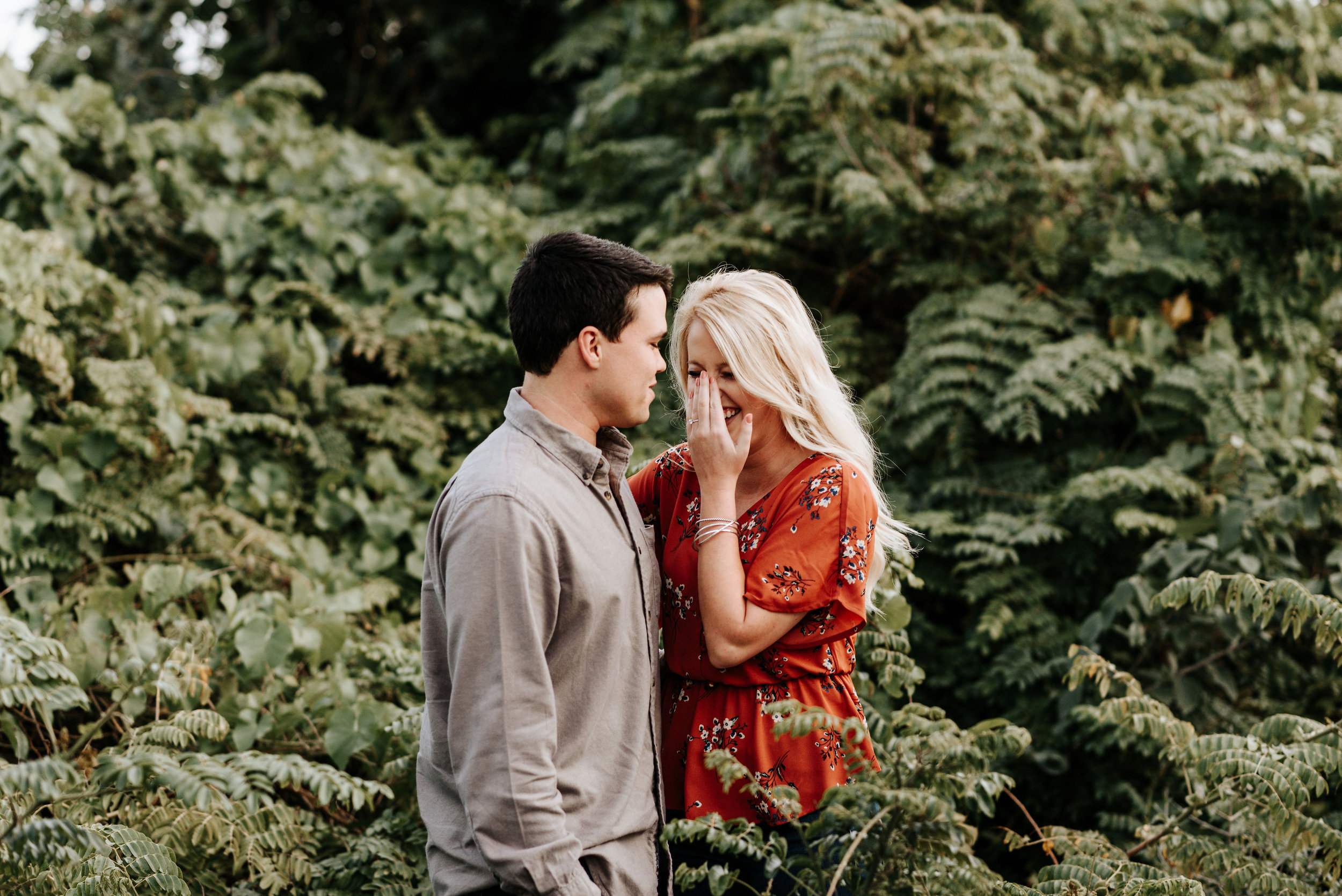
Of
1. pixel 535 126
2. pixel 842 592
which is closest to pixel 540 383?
pixel 842 592

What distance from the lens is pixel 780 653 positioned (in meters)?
2.23

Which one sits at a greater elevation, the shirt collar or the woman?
the shirt collar

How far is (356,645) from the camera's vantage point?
348cm

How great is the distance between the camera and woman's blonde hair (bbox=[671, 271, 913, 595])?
7.59 feet

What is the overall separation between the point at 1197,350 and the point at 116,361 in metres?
4.78

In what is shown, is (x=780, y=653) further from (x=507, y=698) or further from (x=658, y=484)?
(x=507, y=698)

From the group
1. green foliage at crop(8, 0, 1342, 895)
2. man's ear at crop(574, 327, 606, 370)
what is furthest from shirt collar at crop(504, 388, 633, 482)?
green foliage at crop(8, 0, 1342, 895)

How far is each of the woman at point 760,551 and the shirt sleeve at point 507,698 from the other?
0.45 m

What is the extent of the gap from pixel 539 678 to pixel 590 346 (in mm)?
679

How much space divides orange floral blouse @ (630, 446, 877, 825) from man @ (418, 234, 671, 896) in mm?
139

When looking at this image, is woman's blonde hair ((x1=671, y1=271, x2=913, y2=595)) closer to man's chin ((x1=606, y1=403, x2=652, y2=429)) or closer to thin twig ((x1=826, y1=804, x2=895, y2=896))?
man's chin ((x1=606, y1=403, x2=652, y2=429))

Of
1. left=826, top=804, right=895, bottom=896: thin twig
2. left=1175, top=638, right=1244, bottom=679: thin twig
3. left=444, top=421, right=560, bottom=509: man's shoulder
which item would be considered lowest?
left=1175, top=638, right=1244, bottom=679: thin twig

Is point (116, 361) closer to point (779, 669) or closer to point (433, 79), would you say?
point (779, 669)

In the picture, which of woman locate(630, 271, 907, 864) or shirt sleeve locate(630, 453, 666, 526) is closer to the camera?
woman locate(630, 271, 907, 864)
